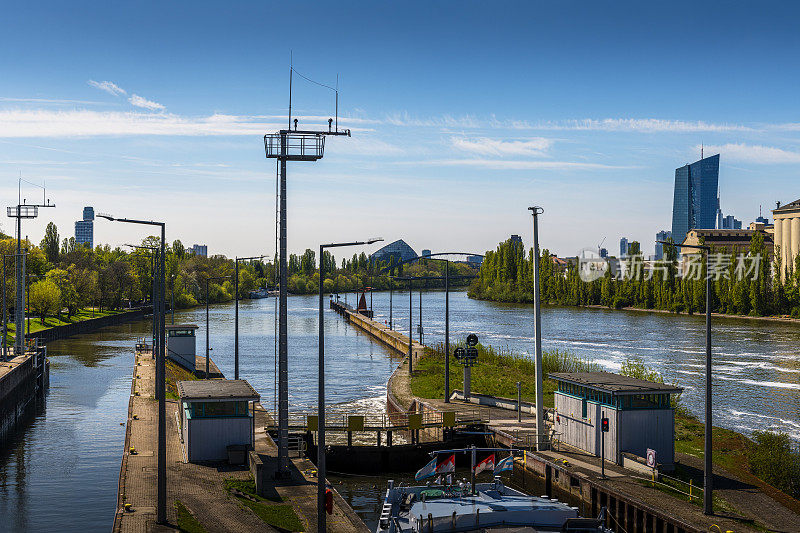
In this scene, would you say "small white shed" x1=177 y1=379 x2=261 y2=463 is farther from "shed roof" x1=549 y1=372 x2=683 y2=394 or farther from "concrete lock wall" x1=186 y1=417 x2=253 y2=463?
"shed roof" x1=549 y1=372 x2=683 y2=394

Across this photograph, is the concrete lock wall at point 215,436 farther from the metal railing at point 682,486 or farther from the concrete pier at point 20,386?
the concrete pier at point 20,386

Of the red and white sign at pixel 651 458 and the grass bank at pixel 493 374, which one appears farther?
the grass bank at pixel 493 374

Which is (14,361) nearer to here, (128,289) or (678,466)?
(678,466)

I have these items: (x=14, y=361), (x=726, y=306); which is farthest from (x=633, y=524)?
(x=726, y=306)

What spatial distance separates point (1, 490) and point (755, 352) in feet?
250

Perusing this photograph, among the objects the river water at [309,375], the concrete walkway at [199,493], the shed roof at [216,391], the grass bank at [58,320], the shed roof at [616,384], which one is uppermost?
the shed roof at [616,384]

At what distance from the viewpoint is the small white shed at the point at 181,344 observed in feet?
215

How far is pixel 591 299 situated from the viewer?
190 m

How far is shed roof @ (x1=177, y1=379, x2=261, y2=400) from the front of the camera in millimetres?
32500

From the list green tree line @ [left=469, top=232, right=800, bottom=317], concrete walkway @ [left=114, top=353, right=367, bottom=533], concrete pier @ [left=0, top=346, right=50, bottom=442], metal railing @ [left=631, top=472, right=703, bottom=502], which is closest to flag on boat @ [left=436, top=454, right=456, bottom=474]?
concrete walkway @ [left=114, top=353, right=367, bottom=533]

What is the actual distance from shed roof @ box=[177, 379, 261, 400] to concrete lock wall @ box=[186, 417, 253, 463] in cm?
100

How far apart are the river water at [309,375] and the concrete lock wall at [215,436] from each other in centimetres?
419

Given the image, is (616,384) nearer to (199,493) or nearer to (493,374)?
(199,493)

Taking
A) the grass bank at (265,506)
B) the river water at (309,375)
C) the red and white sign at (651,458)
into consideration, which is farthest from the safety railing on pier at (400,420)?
the red and white sign at (651,458)
